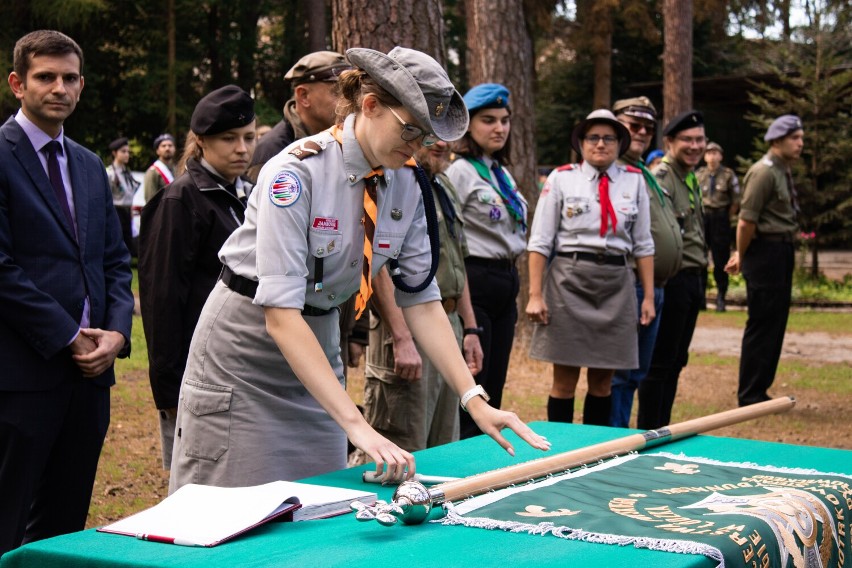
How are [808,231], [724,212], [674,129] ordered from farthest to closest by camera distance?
[808,231] → [724,212] → [674,129]

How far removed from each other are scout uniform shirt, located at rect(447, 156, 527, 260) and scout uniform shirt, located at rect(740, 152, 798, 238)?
303 cm

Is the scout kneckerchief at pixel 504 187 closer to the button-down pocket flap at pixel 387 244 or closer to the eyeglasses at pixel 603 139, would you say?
the eyeglasses at pixel 603 139

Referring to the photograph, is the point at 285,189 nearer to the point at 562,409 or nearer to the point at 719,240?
the point at 562,409

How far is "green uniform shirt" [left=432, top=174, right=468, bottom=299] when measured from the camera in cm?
469

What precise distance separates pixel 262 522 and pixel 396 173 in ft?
3.64

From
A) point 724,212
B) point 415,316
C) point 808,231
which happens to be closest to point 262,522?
point 415,316

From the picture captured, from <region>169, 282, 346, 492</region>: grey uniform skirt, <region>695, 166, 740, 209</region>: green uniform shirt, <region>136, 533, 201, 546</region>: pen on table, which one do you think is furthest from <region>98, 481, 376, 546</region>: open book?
<region>695, 166, 740, 209</region>: green uniform shirt

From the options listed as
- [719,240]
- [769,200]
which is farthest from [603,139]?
[719,240]

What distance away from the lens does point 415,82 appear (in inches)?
103

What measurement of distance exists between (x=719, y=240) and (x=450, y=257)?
10.5m

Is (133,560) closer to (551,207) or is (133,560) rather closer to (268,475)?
(268,475)

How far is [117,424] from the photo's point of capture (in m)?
7.40

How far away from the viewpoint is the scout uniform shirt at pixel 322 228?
265 centimetres

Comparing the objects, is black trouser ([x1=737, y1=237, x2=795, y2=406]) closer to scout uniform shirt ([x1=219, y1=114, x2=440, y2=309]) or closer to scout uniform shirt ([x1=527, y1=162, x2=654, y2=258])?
scout uniform shirt ([x1=527, y1=162, x2=654, y2=258])
